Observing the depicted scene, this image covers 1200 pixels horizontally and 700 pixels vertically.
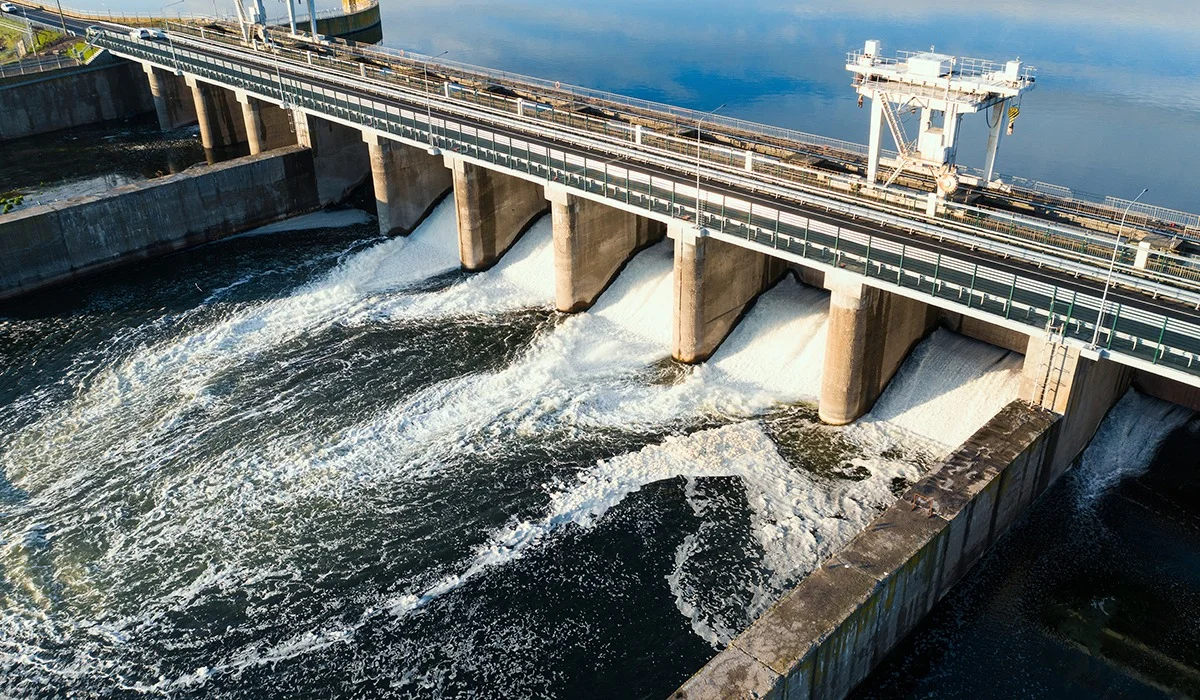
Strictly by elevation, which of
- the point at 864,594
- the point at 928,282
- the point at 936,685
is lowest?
the point at 936,685

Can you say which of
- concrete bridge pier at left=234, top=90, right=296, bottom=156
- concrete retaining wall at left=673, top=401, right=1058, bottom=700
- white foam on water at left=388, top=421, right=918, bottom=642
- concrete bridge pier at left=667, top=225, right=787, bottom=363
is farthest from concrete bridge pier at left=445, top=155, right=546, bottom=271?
concrete retaining wall at left=673, top=401, right=1058, bottom=700

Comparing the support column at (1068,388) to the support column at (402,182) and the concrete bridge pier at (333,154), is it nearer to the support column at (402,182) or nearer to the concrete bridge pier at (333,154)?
the support column at (402,182)

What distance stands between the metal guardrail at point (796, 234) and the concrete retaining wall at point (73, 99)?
34.0 meters

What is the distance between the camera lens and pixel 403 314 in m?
46.0

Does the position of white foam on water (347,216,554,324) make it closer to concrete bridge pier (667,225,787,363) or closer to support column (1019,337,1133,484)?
concrete bridge pier (667,225,787,363)

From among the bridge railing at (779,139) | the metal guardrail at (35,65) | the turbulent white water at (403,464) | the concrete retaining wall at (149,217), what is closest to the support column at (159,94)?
the metal guardrail at (35,65)

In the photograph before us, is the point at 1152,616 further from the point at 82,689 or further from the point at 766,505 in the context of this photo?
the point at 82,689

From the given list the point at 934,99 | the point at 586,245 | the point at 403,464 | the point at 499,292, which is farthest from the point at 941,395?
the point at 499,292

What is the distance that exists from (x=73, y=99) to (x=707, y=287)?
222 feet

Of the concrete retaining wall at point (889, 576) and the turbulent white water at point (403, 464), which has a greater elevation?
the concrete retaining wall at point (889, 576)

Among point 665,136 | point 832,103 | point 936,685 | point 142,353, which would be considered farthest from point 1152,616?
point 832,103

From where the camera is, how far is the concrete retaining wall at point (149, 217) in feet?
162

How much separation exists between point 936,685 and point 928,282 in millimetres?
13291

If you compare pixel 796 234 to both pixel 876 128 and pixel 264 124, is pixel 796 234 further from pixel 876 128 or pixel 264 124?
pixel 264 124
